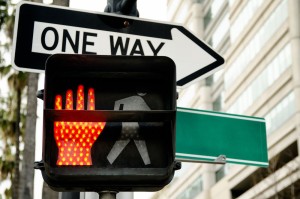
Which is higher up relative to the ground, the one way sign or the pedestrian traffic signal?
the one way sign

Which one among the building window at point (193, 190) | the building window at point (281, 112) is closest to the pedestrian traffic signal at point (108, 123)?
the building window at point (281, 112)

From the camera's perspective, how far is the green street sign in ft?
14.7

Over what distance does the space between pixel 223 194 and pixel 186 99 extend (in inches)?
629

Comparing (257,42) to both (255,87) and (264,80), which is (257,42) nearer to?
(255,87)

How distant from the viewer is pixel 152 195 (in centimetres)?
8100

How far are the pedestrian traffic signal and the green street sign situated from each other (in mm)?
1650

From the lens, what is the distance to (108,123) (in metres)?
2.63

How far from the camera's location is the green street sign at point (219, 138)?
4.48m

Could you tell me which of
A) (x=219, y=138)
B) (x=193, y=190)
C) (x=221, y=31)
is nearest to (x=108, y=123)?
(x=219, y=138)

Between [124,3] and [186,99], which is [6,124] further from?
[186,99]

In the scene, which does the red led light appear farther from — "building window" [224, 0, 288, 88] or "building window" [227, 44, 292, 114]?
"building window" [224, 0, 288, 88]

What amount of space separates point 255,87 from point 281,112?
5783 millimetres

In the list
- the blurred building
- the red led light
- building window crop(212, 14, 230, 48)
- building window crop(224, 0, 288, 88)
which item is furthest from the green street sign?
building window crop(212, 14, 230, 48)

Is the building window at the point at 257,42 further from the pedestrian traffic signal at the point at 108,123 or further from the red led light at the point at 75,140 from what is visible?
the red led light at the point at 75,140
